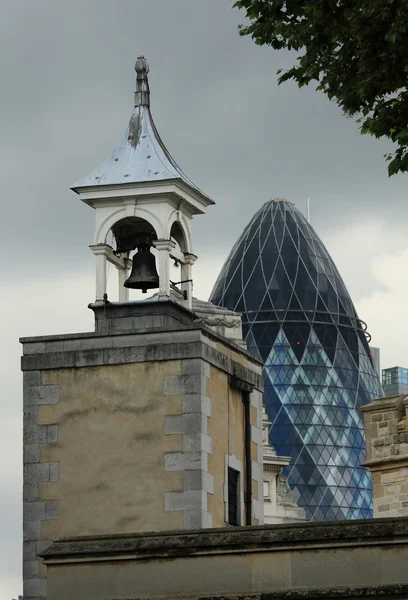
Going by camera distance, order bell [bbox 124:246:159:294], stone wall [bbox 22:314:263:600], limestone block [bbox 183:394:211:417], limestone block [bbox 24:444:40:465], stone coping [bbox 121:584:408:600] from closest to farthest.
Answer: stone coping [bbox 121:584:408:600] → stone wall [bbox 22:314:263:600] → limestone block [bbox 183:394:211:417] → limestone block [bbox 24:444:40:465] → bell [bbox 124:246:159:294]

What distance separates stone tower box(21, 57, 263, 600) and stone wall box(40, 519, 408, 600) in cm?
537

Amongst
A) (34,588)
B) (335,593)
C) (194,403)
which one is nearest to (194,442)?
(194,403)

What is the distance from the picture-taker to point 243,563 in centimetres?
1642

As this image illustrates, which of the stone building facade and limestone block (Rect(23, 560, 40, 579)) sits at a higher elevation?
the stone building facade

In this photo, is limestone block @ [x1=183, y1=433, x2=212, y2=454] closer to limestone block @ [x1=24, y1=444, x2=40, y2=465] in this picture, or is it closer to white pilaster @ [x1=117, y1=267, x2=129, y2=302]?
limestone block @ [x1=24, y1=444, x2=40, y2=465]

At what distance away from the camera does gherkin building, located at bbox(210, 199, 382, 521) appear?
16938 cm

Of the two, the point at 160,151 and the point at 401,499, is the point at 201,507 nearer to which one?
the point at 160,151

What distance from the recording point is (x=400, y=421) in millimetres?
29766

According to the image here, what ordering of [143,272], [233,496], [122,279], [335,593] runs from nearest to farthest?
[335,593] → [233,496] → [143,272] → [122,279]

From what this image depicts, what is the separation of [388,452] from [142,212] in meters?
7.25

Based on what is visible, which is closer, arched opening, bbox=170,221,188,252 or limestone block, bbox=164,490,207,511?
limestone block, bbox=164,490,207,511

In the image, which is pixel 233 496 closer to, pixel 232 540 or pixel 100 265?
pixel 100 265

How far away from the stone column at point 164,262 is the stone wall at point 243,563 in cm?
776

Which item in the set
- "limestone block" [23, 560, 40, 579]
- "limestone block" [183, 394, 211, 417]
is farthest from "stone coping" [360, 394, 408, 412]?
"limestone block" [23, 560, 40, 579]
